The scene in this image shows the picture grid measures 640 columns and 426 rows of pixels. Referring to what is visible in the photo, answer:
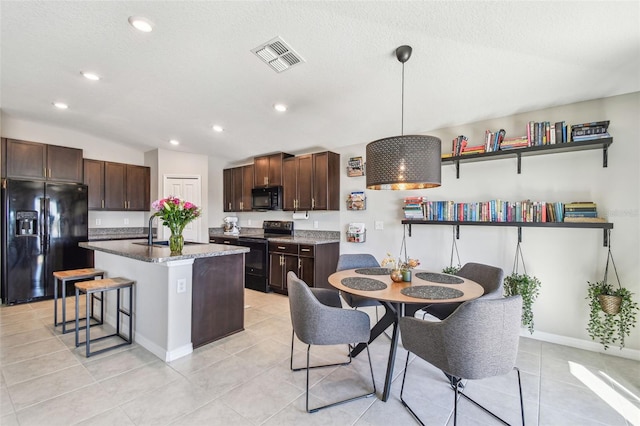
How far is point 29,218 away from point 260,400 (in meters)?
4.42

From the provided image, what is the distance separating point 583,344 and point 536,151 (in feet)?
6.30

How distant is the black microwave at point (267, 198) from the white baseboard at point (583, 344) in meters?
3.82

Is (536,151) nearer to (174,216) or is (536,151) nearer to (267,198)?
(174,216)

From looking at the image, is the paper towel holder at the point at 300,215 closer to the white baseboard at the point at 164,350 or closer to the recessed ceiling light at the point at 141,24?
the white baseboard at the point at 164,350

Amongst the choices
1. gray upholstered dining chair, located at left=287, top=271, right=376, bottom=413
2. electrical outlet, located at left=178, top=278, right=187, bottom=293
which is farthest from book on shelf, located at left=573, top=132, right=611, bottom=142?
electrical outlet, located at left=178, top=278, right=187, bottom=293

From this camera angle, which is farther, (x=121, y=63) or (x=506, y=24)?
(x=121, y=63)

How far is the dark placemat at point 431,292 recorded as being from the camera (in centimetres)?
193

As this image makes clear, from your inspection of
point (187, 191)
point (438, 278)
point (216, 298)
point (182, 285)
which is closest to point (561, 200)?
point (438, 278)

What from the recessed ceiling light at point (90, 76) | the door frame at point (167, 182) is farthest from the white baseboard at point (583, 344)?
the door frame at point (167, 182)

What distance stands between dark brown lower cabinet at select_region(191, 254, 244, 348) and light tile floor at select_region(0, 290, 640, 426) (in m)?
0.16

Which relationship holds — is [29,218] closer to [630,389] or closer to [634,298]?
[630,389]

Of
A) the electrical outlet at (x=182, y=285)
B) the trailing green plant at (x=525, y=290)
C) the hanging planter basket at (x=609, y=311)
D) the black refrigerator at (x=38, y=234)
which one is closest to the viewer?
the hanging planter basket at (x=609, y=311)

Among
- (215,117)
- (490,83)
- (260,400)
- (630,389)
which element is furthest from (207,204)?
(630,389)

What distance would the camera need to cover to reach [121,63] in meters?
2.63
